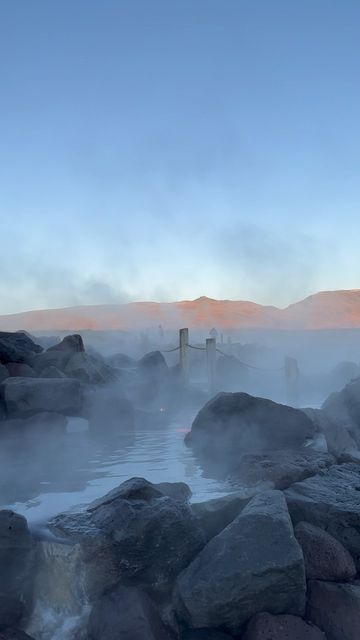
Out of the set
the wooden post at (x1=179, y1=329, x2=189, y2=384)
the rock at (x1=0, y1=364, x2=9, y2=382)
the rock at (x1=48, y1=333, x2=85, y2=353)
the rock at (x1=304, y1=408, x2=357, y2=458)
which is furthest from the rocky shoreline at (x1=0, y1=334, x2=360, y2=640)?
the wooden post at (x1=179, y1=329, x2=189, y2=384)

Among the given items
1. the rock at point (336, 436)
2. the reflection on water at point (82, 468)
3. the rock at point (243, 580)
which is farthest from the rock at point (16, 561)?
the rock at point (336, 436)

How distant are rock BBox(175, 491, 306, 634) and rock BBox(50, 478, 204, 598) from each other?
21 centimetres

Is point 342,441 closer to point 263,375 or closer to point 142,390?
point 142,390

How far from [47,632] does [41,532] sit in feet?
2.86

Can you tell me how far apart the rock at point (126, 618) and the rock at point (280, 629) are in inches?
23.7

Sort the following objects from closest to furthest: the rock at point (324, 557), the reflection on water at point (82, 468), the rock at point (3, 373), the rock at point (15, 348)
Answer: the rock at point (324, 557) → the reflection on water at point (82, 468) → the rock at point (3, 373) → the rock at point (15, 348)

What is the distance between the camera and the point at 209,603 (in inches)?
160

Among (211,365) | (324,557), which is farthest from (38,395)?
(211,365)

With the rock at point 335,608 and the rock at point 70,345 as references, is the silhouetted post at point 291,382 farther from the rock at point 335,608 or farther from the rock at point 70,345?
the rock at point 335,608

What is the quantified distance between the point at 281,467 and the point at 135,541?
6.79ft

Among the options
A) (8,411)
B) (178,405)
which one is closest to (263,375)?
(178,405)

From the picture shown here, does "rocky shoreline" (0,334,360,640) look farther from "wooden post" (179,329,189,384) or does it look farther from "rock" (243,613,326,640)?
"wooden post" (179,329,189,384)

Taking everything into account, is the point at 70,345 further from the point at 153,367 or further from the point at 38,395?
the point at 153,367

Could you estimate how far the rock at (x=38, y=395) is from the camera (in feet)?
33.1
